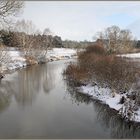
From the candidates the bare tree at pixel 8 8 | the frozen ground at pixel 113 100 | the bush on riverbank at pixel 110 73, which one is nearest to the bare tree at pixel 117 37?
the bush on riverbank at pixel 110 73

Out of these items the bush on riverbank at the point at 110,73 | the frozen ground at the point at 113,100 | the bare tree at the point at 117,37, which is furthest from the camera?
the bare tree at the point at 117,37

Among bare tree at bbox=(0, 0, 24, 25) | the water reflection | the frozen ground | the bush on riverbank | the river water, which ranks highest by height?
bare tree at bbox=(0, 0, 24, 25)

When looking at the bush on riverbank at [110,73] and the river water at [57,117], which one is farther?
the bush on riverbank at [110,73]

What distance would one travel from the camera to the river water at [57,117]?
10.2 meters

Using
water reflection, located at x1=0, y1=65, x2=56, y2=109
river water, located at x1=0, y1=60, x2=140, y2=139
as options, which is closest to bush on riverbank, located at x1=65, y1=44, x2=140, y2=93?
river water, located at x1=0, y1=60, x2=140, y2=139

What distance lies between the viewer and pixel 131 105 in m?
11.7

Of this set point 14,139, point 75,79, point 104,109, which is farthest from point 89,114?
point 75,79

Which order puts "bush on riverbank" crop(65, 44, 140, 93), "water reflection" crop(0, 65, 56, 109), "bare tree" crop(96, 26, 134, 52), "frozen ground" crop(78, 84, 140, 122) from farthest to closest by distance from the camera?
"bare tree" crop(96, 26, 134, 52) → "water reflection" crop(0, 65, 56, 109) → "bush on riverbank" crop(65, 44, 140, 93) → "frozen ground" crop(78, 84, 140, 122)

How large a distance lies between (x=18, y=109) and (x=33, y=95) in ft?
11.8

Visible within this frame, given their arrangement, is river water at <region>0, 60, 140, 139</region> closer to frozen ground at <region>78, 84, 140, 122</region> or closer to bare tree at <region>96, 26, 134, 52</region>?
frozen ground at <region>78, 84, 140, 122</region>

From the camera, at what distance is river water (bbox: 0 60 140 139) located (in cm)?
1021

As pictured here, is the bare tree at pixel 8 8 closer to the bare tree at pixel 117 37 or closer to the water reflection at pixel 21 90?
the water reflection at pixel 21 90

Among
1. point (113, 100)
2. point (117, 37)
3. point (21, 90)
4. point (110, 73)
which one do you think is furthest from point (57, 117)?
point (117, 37)

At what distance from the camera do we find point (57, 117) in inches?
478
